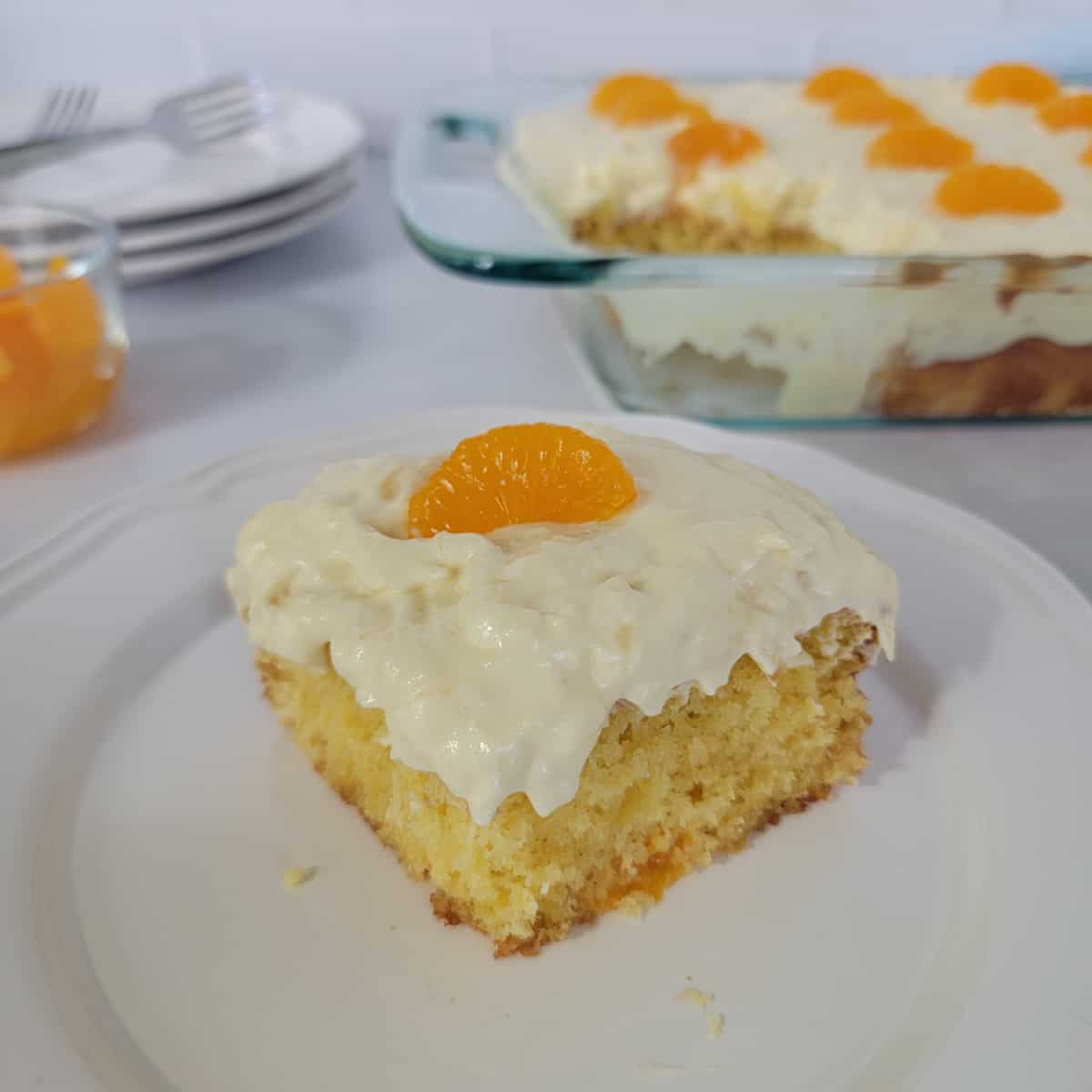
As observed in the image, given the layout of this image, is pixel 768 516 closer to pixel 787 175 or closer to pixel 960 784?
pixel 960 784

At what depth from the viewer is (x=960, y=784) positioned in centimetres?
111

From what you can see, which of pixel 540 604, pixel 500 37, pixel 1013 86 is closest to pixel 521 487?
pixel 540 604

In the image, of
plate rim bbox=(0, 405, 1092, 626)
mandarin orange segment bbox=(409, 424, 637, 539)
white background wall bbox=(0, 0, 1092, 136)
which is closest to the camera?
mandarin orange segment bbox=(409, 424, 637, 539)

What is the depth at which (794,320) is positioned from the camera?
1.62 metres

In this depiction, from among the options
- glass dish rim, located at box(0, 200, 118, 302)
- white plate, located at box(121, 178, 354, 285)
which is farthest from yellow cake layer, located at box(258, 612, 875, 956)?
white plate, located at box(121, 178, 354, 285)

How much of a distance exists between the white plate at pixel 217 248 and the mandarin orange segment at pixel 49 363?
0.93 ft

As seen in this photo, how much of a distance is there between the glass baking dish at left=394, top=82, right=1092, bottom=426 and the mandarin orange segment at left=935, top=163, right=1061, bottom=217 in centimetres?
23

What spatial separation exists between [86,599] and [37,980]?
1.69ft

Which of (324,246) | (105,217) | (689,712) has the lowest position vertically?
(324,246)

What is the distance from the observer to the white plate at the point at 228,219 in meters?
2.00

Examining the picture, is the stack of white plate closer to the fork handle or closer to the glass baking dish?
the fork handle

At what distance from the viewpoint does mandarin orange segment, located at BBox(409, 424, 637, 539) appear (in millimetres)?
1103

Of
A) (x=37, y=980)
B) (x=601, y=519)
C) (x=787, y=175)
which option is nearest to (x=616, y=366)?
(x=787, y=175)

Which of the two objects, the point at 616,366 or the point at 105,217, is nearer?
the point at 616,366
